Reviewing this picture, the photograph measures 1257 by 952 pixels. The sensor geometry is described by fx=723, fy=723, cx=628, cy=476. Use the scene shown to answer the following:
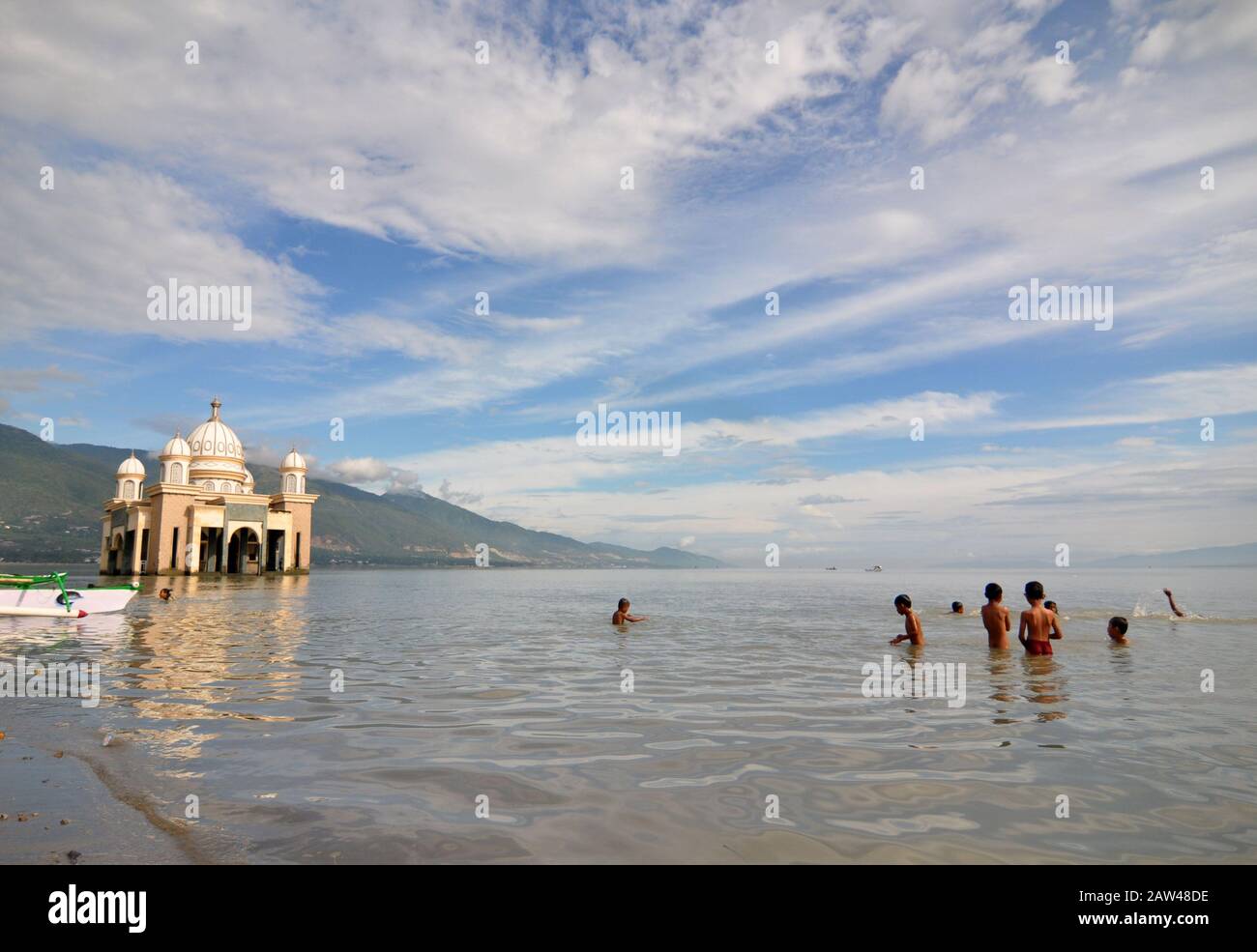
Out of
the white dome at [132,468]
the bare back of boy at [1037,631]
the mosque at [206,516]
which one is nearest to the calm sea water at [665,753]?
the bare back of boy at [1037,631]

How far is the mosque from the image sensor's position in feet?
271

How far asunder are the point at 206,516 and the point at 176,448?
30.1 ft

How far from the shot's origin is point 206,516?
84.1 metres

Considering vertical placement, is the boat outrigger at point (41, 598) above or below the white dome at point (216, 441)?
below

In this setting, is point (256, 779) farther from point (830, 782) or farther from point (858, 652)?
point (858, 652)

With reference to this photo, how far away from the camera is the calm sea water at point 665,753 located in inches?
220

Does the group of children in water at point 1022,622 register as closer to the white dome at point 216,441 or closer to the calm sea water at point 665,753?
the calm sea water at point 665,753

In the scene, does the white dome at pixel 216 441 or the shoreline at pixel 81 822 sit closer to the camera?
the shoreline at pixel 81 822

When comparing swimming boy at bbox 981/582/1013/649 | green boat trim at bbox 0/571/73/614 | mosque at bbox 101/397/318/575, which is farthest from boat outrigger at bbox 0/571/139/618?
mosque at bbox 101/397/318/575
